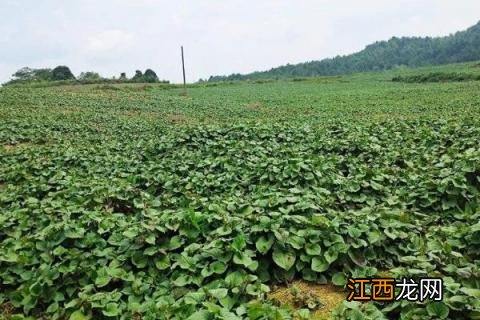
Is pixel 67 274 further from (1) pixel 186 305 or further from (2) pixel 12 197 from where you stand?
(2) pixel 12 197

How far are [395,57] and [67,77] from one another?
13265 cm

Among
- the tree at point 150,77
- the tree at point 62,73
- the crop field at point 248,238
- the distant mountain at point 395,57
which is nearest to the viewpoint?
the crop field at point 248,238

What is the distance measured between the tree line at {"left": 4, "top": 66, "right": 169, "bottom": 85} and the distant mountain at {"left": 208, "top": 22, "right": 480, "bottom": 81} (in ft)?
223

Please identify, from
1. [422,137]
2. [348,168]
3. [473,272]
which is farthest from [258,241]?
[422,137]

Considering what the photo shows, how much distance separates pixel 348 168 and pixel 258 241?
12.5 ft

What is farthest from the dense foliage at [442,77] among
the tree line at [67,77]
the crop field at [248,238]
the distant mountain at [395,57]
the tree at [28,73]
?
the distant mountain at [395,57]

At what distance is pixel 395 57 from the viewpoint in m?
167

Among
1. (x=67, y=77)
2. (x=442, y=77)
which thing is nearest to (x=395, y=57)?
(x=442, y=77)

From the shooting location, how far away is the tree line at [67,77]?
Answer: 6431 cm

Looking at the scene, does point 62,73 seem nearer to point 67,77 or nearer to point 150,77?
point 67,77

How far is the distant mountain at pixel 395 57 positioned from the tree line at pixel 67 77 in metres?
67.9

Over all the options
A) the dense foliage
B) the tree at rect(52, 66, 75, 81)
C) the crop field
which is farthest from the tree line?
the crop field

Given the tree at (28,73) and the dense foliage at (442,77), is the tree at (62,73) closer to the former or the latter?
the tree at (28,73)

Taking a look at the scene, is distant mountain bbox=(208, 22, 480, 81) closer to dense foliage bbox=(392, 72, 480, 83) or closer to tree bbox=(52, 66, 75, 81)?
tree bbox=(52, 66, 75, 81)
